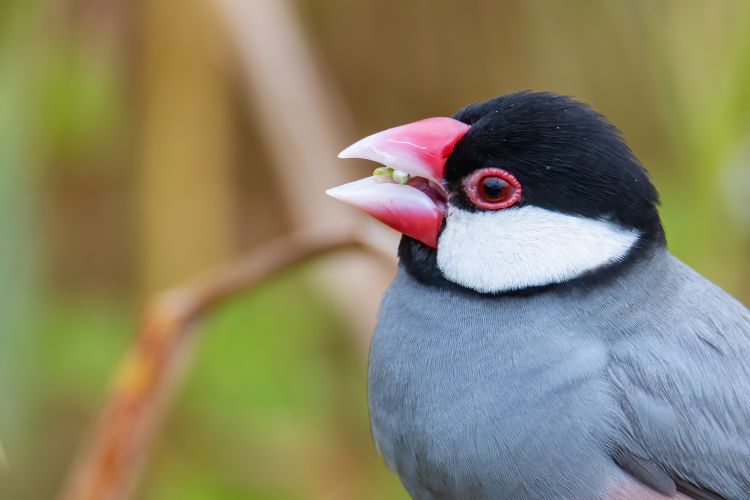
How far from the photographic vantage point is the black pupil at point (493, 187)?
Result: 205 centimetres

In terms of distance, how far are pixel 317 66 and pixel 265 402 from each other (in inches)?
47.2

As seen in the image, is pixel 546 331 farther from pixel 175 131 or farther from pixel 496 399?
pixel 175 131

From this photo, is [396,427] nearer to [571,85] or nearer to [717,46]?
[717,46]

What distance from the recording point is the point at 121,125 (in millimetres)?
3762

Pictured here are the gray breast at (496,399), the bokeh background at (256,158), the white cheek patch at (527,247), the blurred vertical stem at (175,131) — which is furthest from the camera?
the blurred vertical stem at (175,131)

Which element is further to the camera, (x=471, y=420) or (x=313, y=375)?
(x=313, y=375)

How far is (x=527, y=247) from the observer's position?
204 centimetres

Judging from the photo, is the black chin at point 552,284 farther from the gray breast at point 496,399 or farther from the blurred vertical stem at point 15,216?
the blurred vertical stem at point 15,216

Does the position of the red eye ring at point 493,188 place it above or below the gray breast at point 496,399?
above

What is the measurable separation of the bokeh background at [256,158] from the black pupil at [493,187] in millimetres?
922

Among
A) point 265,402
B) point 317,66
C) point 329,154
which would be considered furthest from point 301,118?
point 265,402

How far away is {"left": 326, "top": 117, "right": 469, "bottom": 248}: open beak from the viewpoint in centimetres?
210

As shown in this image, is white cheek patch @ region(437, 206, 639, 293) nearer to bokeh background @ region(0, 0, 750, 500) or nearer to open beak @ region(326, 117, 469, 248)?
open beak @ region(326, 117, 469, 248)

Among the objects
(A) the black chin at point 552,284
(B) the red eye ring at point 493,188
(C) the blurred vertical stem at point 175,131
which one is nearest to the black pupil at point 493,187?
(B) the red eye ring at point 493,188
